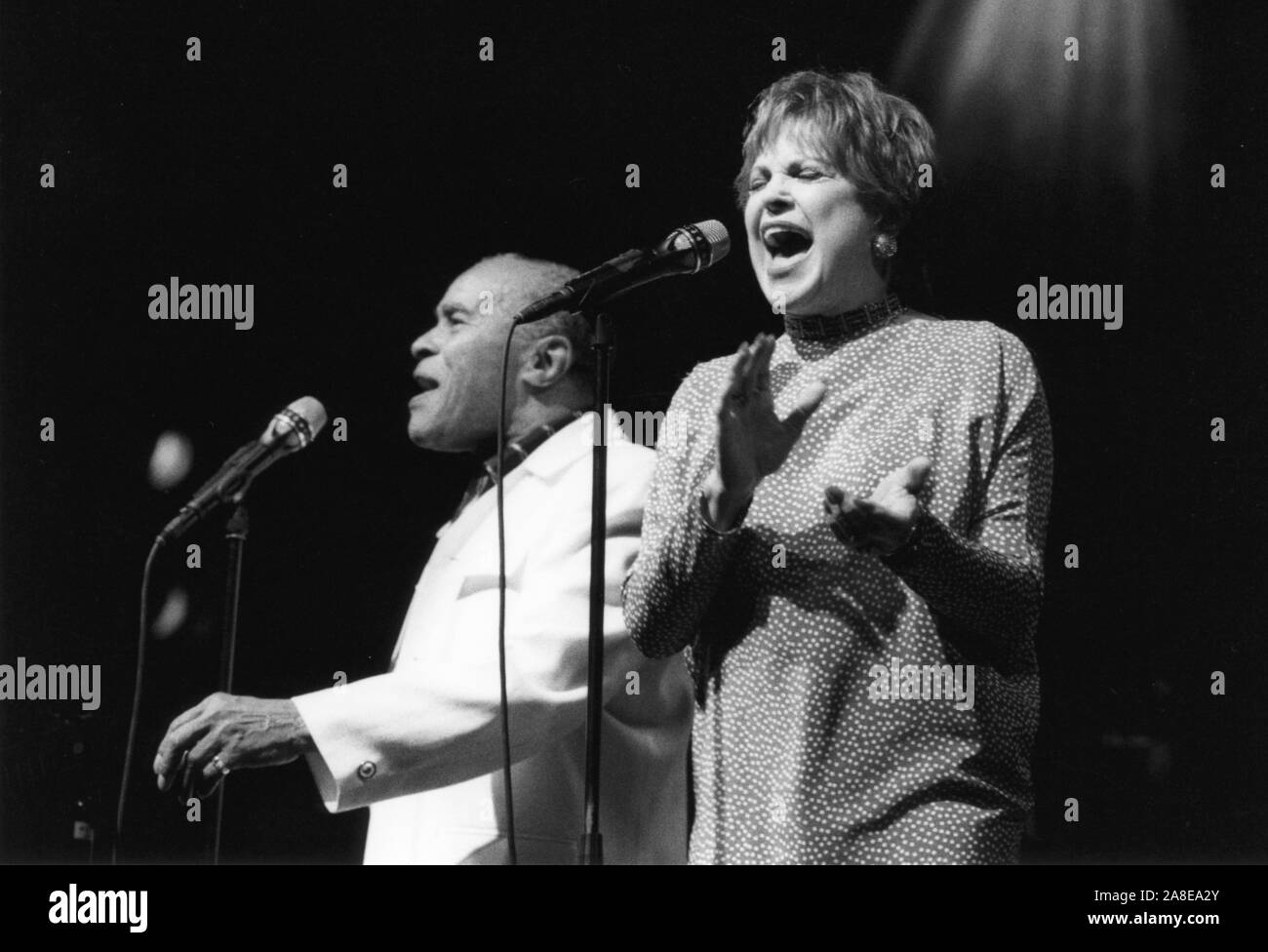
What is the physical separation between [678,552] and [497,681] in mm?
507

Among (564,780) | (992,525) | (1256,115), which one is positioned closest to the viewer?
(992,525)

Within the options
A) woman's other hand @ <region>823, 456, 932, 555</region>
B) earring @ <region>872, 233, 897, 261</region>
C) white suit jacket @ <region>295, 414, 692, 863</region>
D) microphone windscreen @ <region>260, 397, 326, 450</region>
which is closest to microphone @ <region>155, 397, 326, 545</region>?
microphone windscreen @ <region>260, 397, 326, 450</region>

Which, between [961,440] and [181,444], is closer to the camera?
[961,440]

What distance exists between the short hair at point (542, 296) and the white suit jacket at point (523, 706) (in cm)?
15

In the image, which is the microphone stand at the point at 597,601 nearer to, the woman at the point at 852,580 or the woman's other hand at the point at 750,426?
the woman at the point at 852,580

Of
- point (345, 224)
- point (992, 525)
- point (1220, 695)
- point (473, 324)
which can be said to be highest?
point (345, 224)

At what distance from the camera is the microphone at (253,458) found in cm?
265

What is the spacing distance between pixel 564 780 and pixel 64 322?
124 centimetres

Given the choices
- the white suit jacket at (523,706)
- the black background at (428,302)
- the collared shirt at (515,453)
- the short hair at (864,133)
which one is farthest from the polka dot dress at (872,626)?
the collared shirt at (515,453)

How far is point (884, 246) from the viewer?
2.37 metres

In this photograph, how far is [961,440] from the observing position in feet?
7.06

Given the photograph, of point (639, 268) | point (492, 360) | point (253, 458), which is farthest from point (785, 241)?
point (253, 458)
